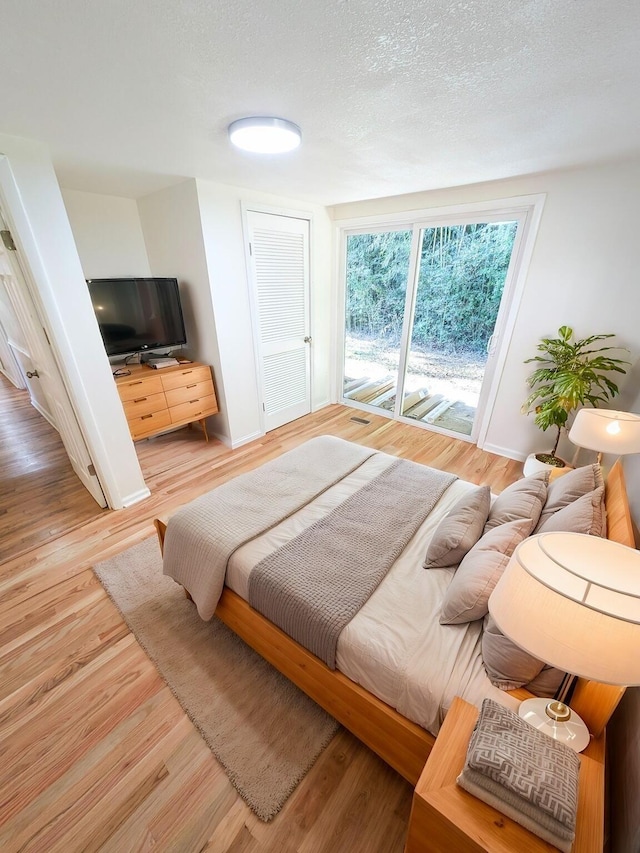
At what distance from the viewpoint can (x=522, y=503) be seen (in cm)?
129

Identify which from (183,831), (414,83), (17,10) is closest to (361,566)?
(183,831)

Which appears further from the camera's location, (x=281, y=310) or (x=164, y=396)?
(x=281, y=310)

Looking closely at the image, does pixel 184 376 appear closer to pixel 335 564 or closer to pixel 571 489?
pixel 335 564

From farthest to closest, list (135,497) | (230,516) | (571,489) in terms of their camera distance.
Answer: (135,497) < (230,516) < (571,489)

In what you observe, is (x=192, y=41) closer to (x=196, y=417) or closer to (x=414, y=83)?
(x=414, y=83)

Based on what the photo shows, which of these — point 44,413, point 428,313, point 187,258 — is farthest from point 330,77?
point 44,413

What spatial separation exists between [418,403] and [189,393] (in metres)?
2.57

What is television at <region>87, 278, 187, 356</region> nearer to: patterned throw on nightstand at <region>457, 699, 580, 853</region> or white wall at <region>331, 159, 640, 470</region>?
white wall at <region>331, 159, 640, 470</region>

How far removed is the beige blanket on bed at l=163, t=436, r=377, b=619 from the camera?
4.77ft

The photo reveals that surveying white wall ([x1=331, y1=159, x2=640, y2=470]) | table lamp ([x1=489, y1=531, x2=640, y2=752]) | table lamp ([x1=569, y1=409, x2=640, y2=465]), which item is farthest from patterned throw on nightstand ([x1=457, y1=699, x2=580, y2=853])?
white wall ([x1=331, y1=159, x2=640, y2=470])

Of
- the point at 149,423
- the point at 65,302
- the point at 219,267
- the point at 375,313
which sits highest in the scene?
the point at 219,267

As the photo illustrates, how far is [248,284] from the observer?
299cm

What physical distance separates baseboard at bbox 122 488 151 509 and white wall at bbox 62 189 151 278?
1.94 meters

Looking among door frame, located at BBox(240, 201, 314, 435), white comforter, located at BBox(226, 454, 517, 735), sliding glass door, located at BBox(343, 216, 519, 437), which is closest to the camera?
white comforter, located at BBox(226, 454, 517, 735)
